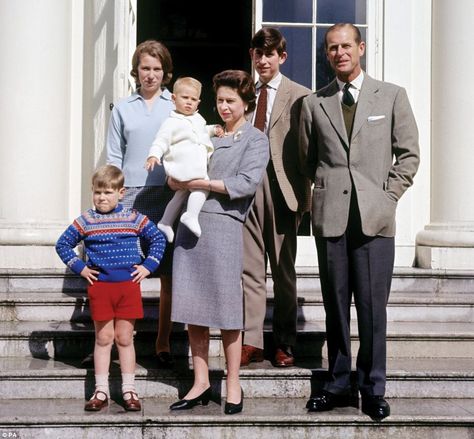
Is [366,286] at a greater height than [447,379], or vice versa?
[366,286]

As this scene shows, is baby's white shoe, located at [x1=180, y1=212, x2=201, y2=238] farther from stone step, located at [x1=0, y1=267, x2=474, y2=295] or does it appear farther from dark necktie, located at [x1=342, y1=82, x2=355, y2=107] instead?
stone step, located at [x1=0, y1=267, x2=474, y2=295]

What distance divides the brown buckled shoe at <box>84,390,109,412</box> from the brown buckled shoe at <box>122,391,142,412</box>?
10cm

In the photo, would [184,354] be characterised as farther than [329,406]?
Yes

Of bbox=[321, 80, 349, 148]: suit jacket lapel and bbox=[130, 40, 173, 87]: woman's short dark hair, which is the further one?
bbox=[130, 40, 173, 87]: woman's short dark hair

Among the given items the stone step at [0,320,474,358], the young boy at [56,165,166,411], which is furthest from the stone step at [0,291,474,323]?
the young boy at [56,165,166,411]

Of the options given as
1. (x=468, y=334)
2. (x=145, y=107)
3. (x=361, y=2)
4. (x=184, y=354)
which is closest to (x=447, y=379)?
(x=468, y=334)

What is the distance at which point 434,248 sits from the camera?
638 centimetres

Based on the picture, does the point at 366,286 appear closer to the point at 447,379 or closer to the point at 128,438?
the point at 447,379

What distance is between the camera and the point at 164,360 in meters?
4.67

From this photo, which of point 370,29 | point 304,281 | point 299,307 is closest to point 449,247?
point 304,281

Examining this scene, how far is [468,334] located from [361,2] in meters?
3.03

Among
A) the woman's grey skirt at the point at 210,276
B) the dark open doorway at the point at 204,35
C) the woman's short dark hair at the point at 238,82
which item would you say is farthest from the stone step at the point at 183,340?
the dark open doorway at the point at 204,35

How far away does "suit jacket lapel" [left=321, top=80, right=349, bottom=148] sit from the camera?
4176 mm

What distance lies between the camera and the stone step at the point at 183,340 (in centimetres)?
492
